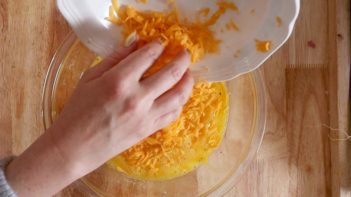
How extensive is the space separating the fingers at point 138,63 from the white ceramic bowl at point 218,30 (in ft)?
0.46

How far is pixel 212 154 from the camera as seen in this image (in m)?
0.93

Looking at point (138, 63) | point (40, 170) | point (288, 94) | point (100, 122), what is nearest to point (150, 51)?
point (138, 63)

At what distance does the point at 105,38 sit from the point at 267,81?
0.39 m

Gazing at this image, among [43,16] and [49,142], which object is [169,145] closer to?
[49,142]

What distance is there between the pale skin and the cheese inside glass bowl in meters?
0.24

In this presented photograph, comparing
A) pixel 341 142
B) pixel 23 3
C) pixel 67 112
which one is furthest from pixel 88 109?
pixel 341 142

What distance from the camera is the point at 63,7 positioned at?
28.1 inches

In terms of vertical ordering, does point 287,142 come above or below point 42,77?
below

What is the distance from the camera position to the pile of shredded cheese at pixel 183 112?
74cm

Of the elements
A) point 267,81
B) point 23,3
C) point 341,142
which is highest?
point 23,3

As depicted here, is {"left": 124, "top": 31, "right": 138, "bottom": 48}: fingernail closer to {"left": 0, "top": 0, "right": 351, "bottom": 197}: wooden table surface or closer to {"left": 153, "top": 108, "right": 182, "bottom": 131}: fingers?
{"left": 153, "top": 108, "right": 182, "bottom": 131}: fingers

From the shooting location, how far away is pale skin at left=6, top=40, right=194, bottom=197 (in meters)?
0.64

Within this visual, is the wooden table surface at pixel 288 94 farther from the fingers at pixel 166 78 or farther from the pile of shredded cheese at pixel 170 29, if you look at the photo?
the fingers at pixel 166 78

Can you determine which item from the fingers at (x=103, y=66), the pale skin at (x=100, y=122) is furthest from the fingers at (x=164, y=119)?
the fingers at (x=103, y=66)
